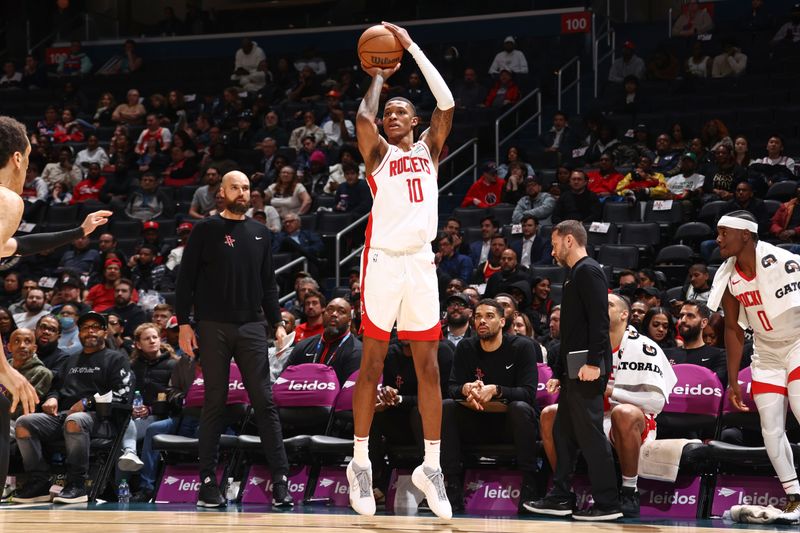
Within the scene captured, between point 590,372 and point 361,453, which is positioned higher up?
point 590,372

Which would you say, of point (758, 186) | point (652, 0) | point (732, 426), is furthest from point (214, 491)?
point (652, 0)

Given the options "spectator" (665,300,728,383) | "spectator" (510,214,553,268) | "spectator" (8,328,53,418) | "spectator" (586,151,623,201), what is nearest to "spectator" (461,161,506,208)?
"spectator" (586,151,623,201)

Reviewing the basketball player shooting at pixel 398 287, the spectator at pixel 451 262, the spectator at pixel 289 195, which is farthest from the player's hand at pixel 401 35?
the spectator at pixel 289 195

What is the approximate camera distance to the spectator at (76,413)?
7652 millimetres

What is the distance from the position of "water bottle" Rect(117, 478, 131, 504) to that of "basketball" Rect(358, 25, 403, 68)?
4106 mm

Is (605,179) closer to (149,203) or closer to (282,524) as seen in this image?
(149,203)

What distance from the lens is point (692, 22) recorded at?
15.7 meters

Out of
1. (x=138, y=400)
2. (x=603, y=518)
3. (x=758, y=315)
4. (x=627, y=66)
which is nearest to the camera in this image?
(x=603, y=518)

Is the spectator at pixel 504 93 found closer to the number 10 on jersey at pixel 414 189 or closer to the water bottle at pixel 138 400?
the water bottle at pixel 138 400

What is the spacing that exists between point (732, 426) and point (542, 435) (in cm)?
126

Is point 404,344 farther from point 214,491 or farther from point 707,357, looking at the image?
point 707,357

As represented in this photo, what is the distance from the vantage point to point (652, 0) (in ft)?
57.2

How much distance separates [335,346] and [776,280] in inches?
135

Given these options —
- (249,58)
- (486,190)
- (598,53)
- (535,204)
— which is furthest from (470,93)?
(249,58)
